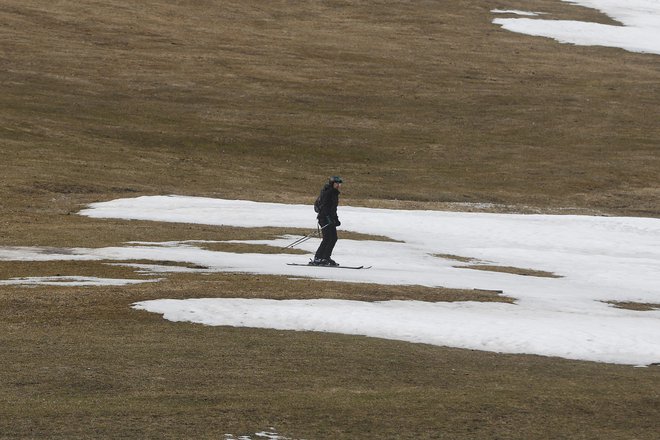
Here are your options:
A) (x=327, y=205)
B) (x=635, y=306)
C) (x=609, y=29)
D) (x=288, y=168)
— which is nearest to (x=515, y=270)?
(x=635, y=306)

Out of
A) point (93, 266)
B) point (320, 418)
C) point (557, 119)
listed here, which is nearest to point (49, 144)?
point (93, 266)

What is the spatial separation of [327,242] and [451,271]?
4308 mm

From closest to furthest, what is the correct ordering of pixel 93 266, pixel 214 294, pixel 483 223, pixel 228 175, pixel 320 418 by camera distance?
pixel 320 418
pixel 214 294
pixel 93 266
pixel 483 223
pixel 228 175

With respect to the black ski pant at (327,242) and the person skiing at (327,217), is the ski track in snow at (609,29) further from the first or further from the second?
the black ski pant at (327,242)

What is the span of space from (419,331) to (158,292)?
281 inches

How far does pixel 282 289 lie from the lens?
98.5 ft

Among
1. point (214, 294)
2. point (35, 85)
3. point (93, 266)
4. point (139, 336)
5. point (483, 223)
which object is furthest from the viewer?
point (35, 85)

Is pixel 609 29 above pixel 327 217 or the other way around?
above

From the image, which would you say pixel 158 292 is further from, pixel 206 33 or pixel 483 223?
pixel 206 33

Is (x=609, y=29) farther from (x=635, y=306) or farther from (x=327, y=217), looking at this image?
(x=635, y=306)

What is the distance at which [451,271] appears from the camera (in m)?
36.9

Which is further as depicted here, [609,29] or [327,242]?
[609,29]

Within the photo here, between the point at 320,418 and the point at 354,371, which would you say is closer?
the point at 320,418

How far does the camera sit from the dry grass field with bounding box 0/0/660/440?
19.1 m
